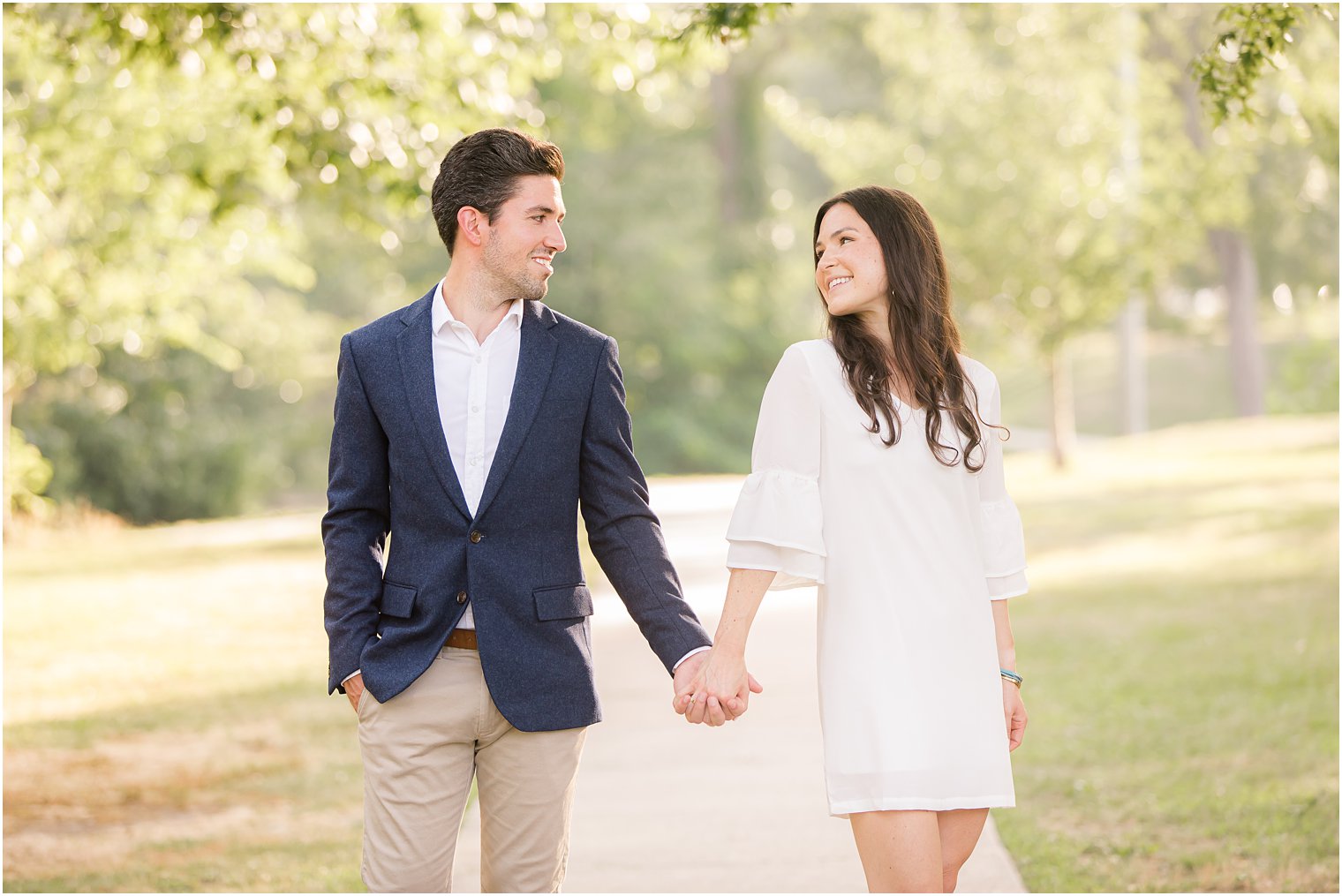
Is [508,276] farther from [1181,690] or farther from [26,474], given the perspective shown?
[26,474]

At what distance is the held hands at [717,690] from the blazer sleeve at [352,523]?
78 centimetres

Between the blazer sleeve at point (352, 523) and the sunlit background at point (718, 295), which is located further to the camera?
the sunlit background at point (718, 295)

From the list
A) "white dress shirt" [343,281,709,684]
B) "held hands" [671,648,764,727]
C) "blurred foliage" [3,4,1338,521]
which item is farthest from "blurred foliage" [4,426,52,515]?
"held hands" [671,648,764,727]

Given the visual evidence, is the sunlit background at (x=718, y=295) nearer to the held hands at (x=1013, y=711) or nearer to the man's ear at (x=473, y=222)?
the man's ear at (x=473, y=222)

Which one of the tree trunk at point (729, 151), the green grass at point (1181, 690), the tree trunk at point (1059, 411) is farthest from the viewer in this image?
the tree trunk at point (729, 151)

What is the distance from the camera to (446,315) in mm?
3783

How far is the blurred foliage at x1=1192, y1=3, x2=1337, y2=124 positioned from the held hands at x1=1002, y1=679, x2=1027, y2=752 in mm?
2054

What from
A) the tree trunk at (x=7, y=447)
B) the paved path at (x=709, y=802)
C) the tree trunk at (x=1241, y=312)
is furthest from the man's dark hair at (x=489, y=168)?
the tree trunk at (x=1241, y=312)

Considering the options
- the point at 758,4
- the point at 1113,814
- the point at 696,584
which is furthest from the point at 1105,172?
the point at 758,4

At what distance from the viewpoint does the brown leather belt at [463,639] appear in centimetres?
367

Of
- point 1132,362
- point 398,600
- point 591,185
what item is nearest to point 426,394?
point 398,600

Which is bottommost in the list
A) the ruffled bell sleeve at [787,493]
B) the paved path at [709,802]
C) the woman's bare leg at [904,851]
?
the paved path at [709,802]

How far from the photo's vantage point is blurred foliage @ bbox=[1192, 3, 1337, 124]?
4566 mm

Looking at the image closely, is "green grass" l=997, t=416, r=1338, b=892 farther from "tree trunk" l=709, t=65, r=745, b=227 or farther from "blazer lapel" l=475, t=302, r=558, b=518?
"tree trunk" l=709, t=65, r=745, b=227
